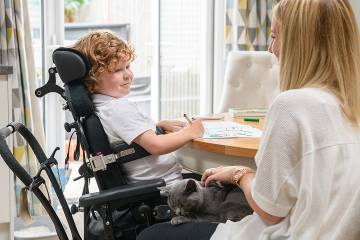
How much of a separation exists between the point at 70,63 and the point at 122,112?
240 mm

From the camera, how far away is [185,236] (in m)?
1.47

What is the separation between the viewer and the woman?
1.13 metres

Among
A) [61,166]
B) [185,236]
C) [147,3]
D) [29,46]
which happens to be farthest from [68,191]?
[185,236]

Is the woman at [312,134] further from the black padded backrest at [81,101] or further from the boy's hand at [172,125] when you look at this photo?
the boy's hand at [172,125]

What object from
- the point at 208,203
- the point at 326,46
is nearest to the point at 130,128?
the point at 208,203

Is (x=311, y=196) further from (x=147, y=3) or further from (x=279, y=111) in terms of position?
(x=147, y=3)

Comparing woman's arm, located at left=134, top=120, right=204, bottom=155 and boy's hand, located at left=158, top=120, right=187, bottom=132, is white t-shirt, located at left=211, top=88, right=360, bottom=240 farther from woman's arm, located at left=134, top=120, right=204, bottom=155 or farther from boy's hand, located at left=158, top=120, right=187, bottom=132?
boy's hand, located at left=158, top=120, right=187, bottom=132

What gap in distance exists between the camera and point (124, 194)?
5.32ft

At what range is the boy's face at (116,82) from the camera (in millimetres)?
1899

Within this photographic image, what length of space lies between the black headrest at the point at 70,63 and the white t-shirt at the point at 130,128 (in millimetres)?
155

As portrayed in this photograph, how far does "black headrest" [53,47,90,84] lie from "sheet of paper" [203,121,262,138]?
512 mm

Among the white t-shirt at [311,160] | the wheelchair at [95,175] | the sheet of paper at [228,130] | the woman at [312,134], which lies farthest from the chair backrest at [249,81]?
the white t-shirt at [311,160]

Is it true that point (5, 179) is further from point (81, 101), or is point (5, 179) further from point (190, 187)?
point (190, 187)

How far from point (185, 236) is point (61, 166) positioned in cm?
241
